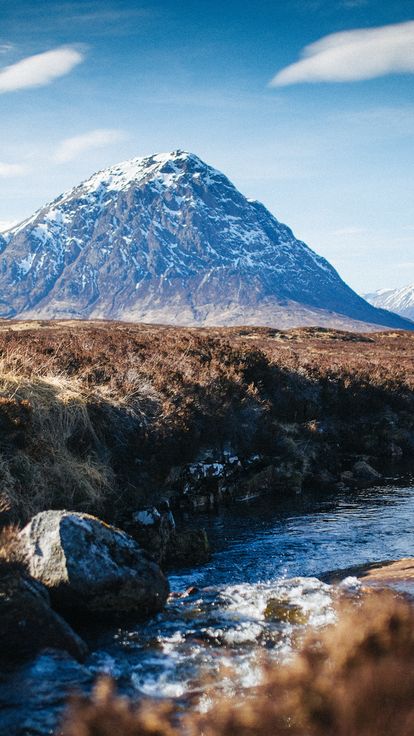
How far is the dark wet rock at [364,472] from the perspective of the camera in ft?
65.1

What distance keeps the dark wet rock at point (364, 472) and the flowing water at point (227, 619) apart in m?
4.34

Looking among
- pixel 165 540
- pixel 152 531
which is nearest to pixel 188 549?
pixel 165 540

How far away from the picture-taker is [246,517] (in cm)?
1556

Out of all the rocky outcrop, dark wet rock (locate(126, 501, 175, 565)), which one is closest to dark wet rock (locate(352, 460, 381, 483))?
the rocky outcrop

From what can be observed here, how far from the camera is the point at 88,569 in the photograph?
869 cm

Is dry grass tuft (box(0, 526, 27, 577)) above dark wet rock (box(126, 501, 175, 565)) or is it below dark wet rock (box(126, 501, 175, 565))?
above

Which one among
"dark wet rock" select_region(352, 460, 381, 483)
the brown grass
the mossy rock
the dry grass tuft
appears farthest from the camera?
"dark wet rock" select_region(352, 460, 381, 483)

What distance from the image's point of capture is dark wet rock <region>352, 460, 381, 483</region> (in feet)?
65.1

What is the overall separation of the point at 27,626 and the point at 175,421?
31.5 ft

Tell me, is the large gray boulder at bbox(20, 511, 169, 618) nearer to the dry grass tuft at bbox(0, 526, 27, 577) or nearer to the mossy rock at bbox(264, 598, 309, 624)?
the dry grass tuft at bbox(0, 526, 27, 577)

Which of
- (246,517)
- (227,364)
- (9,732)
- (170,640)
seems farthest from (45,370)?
(9,732)

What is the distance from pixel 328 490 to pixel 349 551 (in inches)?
239

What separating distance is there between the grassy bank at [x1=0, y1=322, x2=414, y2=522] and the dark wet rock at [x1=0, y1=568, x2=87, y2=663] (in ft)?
10.7

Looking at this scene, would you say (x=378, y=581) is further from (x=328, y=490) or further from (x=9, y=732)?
(x=328, y=490)
